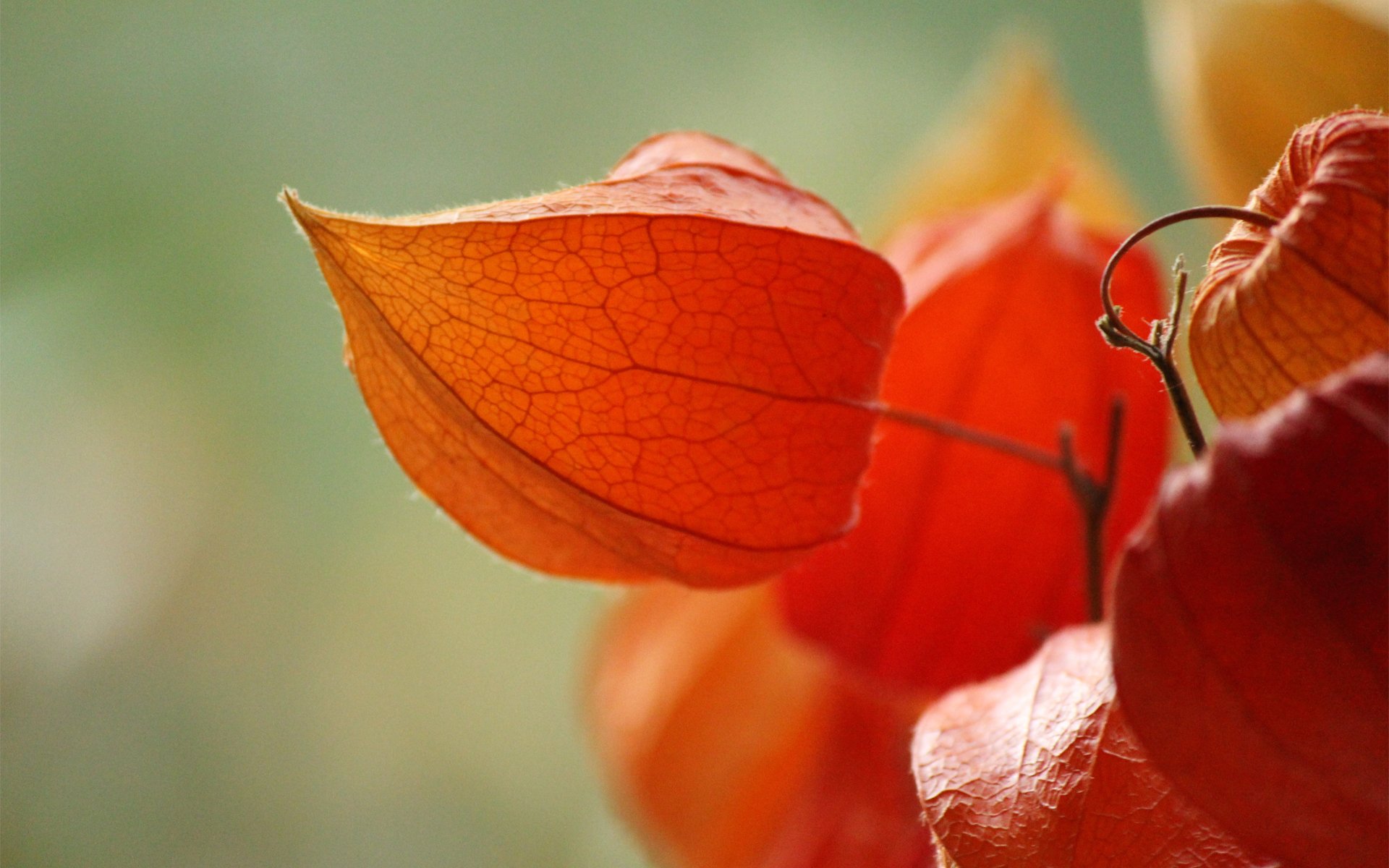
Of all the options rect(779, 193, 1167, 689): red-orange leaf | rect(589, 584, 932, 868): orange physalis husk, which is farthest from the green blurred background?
rect(779, 193, 1167, 689): red-orange leaf

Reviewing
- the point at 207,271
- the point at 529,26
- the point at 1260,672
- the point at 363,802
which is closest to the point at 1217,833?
the point at 1260,672

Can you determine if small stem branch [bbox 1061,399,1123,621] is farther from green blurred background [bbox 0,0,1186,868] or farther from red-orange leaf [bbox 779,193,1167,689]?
green blurred background [bbox 0,0,1186,868]

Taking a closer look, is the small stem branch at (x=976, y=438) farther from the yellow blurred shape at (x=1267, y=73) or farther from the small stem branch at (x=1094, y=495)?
the yellow blurred shape at (x=1267, y=73)

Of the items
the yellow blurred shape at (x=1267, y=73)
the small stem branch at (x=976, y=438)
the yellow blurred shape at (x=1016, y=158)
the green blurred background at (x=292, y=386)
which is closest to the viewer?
the small stem branch at (x=976, y=438)

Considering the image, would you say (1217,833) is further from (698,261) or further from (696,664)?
(696,664)

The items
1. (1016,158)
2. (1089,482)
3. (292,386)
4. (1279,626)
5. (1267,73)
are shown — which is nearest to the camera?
(1279,626)

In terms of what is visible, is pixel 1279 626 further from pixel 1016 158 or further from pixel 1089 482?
pixel 1016 158

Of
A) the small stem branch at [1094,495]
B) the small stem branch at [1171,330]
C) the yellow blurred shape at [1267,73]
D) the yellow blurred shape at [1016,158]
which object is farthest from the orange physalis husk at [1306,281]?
the yellow blurred shape at [1016,158]

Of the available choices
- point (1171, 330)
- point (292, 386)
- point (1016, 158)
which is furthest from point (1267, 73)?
point (292, 386)
